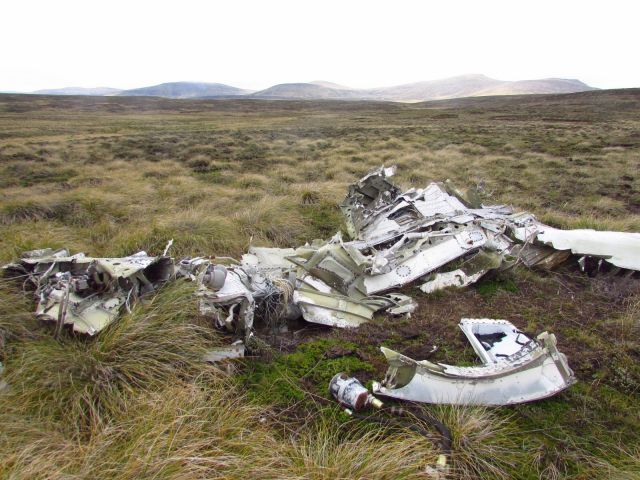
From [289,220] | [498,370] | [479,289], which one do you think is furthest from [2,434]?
[289,220]

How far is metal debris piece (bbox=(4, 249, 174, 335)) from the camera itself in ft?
9.11

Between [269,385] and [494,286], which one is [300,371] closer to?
[269,385]

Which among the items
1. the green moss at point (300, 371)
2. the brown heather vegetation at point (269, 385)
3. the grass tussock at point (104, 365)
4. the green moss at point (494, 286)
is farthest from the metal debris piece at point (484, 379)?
the green moss at point (494, 286)

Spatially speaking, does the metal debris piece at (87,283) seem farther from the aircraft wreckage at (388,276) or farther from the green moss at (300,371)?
the green moss at (300,371)

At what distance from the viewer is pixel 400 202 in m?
6.05

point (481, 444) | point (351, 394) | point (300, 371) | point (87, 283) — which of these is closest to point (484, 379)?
point (481, 444)

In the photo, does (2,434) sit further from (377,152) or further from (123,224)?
(377,152)

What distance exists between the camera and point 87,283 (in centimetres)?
306

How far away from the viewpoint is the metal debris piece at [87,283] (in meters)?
2.78

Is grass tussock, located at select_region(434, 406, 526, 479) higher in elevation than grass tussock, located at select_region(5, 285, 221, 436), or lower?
lower

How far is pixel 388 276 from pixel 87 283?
113 inches

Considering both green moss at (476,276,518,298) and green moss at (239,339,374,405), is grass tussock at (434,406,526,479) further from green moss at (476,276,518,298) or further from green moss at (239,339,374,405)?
green moss at (476,276,518,298)

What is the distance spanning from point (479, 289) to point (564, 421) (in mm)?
2028

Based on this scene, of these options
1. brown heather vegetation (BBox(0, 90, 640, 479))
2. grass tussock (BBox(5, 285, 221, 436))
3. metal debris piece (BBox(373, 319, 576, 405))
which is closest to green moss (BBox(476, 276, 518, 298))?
brown heather vegetation (BBox(0, 90, 640, 479))
